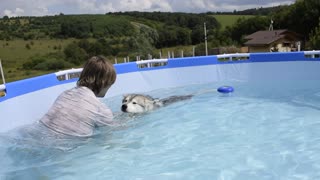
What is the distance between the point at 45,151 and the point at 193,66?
484cm

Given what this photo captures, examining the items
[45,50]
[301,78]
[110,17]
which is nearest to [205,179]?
[301,78]

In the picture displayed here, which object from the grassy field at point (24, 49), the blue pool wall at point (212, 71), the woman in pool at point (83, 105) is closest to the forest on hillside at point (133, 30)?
the grassy field at point (24, 49)

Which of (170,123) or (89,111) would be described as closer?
(89,111)

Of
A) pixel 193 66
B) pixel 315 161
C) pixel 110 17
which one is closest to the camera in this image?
pixel 315 161

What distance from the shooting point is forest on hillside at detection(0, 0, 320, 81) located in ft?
131

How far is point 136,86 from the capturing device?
6.95 metres

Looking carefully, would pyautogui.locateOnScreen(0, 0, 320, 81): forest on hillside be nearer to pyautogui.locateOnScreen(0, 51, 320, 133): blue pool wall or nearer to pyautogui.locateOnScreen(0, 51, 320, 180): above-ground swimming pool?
pyautogui.locateOnScreen(0, 51, 320, 133): blue pool wall

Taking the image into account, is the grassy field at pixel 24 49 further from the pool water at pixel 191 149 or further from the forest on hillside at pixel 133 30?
the pool water at pixel 191 149

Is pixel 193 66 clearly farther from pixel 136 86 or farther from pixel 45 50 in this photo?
pixel 45 50

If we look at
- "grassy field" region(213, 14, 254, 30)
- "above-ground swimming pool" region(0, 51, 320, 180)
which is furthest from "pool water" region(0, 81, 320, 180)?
"grassy field" region(213, 14, 254, 30)

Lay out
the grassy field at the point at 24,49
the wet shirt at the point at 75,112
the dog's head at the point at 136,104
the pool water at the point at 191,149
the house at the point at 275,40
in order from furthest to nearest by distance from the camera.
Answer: the house at the point at 275,40
the grassy field at the point at 24,49
the dog's head at the point at 136,104
the wet shirt at the point at 75,112
the pool water at the point at 191,149

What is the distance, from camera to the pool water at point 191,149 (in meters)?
2.66

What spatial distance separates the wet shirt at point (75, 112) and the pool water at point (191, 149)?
0.18m

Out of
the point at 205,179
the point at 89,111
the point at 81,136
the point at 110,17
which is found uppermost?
the point at 110,17
